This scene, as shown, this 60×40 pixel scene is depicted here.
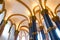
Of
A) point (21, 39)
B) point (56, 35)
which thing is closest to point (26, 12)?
point (21, 39)

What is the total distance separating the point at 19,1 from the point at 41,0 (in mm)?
1907

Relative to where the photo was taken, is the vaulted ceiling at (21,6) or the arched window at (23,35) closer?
the vaulted ceiling at (21,6)

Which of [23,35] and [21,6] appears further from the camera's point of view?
[23,35]

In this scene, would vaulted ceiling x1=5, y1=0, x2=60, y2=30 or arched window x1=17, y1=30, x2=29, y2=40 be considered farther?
arched window x1=17, y1=30, x2=29, y2=40

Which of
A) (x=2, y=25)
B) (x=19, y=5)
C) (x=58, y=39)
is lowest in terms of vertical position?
Result: (x=58, y=39)

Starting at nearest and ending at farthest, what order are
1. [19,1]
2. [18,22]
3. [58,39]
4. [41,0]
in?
[58,39] < [41,0] < [19,1] < [18,22]

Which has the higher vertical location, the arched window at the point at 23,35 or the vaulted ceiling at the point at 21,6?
the vaulted ceiling at the point at 21,6

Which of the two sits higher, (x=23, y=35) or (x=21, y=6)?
(x=21, y=6)

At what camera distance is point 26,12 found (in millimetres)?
10070

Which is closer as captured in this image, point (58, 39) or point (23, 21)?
point (58, 39)

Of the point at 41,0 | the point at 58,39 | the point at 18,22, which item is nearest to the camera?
the point at 58,39

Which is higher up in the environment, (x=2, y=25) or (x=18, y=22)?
(x=18, y=22)

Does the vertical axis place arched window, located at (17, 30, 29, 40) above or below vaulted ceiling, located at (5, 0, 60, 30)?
below

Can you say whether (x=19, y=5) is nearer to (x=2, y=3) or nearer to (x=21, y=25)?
(x=2, y=3)
